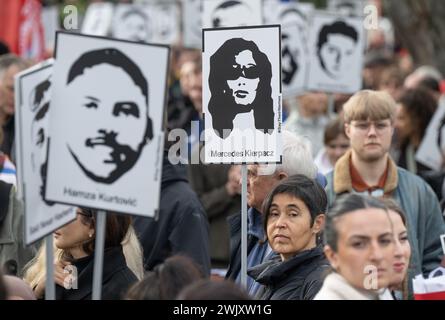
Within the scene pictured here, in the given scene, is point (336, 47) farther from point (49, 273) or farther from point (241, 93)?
point (49, 273)

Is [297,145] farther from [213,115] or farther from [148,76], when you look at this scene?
[148,76]

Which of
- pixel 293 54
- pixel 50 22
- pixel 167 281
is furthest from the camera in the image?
pixel 50 22

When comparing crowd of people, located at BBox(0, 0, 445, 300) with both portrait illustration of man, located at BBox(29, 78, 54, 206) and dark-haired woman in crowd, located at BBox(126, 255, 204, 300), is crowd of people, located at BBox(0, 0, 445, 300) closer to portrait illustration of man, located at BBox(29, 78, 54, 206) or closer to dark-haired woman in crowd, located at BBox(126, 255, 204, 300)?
dark-haired woman in crowd, located at BBox(126, 255, 204, 300)

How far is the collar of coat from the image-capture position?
7617mm

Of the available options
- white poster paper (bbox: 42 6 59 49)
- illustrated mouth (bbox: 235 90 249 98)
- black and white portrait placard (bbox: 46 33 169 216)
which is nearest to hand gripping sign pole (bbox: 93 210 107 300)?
black and white portrait placard (bbox: 46 33 169 216)

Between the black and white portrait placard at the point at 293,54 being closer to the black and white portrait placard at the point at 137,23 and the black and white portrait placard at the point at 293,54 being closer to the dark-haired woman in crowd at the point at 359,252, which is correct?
the black and white portrait placard at the point at 137,23

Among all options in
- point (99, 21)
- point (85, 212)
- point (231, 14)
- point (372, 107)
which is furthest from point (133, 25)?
point (85, 212)

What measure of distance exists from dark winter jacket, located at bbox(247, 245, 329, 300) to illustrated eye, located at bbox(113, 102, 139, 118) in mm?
1160

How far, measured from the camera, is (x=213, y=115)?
6.27 meters

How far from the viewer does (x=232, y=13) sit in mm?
9023

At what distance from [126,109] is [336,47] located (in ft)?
22.3

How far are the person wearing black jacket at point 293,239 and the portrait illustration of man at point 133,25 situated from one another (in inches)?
402

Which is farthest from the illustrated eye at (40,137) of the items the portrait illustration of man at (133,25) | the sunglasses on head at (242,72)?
the portrait illustration of man at (133,25)
